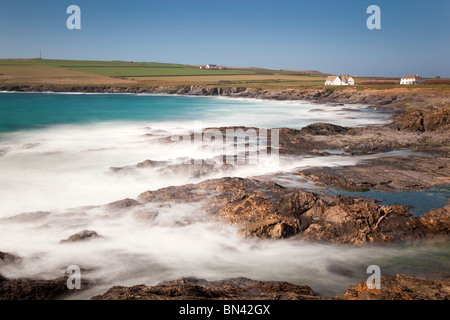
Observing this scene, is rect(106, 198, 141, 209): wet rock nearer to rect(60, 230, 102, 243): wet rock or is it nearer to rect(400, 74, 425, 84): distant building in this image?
rect(60, 230, 102, 243): wet rock

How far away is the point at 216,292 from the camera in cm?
655

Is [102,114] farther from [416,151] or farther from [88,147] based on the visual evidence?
[416,151]

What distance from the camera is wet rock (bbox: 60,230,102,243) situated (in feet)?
32.2

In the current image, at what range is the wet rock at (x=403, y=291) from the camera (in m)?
5.90

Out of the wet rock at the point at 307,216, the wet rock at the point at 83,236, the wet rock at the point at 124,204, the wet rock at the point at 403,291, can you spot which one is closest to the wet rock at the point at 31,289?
the wet rock at the point at 83,236

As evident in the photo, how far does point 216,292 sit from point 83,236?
5131mm

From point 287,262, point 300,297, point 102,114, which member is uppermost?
point 102,114

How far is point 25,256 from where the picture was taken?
9.02m

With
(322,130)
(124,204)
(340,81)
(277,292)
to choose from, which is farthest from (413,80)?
(277,292)

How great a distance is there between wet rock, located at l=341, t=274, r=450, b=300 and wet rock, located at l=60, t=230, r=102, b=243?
699 centimetres

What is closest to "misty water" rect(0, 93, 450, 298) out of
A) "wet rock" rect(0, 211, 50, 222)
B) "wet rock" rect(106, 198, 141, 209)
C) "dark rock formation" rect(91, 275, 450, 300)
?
"wet rock" rect(0, 211, 50, 222)

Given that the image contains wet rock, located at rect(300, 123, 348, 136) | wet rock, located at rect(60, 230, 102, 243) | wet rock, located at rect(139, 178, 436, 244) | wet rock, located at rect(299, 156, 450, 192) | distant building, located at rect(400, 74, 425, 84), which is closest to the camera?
wet rock, located at rect(60, 230, 102, 243)
